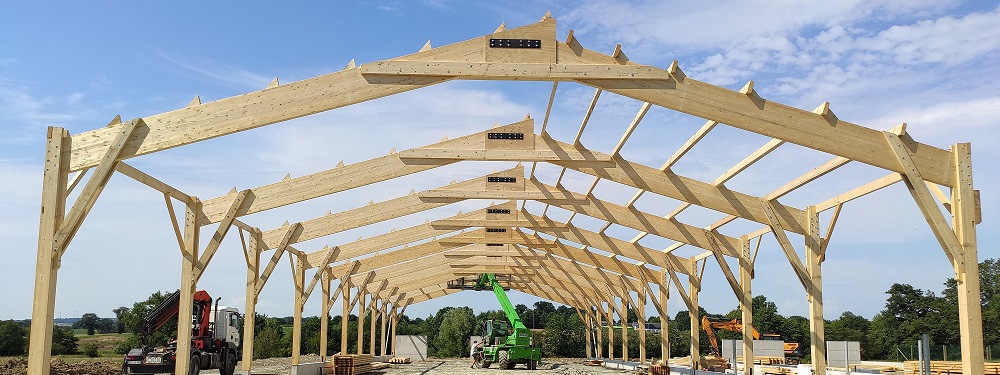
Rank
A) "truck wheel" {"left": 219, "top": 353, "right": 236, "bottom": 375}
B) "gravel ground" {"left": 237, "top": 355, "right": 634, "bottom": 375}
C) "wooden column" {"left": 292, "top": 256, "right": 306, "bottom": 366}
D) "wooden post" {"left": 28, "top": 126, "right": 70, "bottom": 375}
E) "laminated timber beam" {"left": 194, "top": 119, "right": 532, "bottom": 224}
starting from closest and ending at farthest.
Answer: "wooden post" {"left": 28, "top": 126, "right": 70, "bottom": 375} < "laminated timber beam" {"left": 194, "top": 119, "right": 532, "bottom": 224} < "truck wheel" {"left": 219, "top": 353, "right": 236, "bottom": 375} < "wooden column" {"left": 292, "top": 256, "right": 306, "bottom": 366} < "gravel ground" {"left": 237, "top": 355, "right": 634, "bottom": 375}

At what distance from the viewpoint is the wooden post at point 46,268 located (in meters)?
11.1

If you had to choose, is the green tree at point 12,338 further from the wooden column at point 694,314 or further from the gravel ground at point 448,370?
the wooden column at point 694,314

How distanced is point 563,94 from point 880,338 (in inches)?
1851

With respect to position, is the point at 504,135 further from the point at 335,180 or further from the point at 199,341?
the point at 199,341

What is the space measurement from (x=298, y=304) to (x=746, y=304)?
11540 mm

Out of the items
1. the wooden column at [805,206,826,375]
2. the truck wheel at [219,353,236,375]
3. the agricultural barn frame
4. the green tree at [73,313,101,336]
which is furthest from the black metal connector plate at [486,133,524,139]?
the green tree at [73,313,101,336]

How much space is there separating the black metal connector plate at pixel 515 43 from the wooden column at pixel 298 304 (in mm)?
13326

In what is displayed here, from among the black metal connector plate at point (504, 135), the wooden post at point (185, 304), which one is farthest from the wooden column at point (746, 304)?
the wooden post at point (185, 304)

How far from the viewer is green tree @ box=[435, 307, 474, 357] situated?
57.9 metres

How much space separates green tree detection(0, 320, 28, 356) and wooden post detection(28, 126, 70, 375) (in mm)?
35786

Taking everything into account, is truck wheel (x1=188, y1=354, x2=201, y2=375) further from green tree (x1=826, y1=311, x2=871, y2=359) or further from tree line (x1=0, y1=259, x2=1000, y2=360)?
green tree (x1=826, y1=311, x2=871, y2=359)

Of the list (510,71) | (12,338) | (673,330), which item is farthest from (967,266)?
(673,330)

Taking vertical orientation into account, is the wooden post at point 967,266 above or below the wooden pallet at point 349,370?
above

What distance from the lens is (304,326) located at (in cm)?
5916
